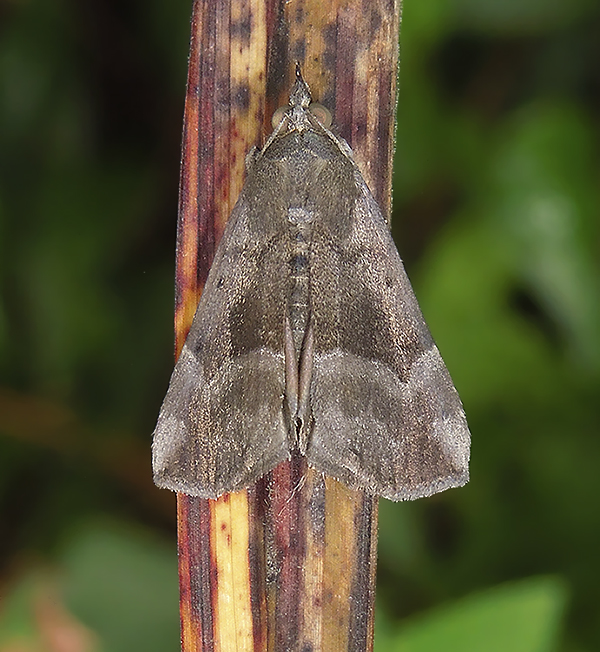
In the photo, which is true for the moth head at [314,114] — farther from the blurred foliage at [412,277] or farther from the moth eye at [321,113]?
the blurred foliage at [412,277]

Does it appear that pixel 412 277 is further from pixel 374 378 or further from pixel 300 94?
pixel 300 94

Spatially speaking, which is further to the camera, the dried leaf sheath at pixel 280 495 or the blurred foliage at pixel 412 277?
the blurred foliage at pixel 412 277

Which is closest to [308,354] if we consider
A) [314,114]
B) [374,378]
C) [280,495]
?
[374,378]
